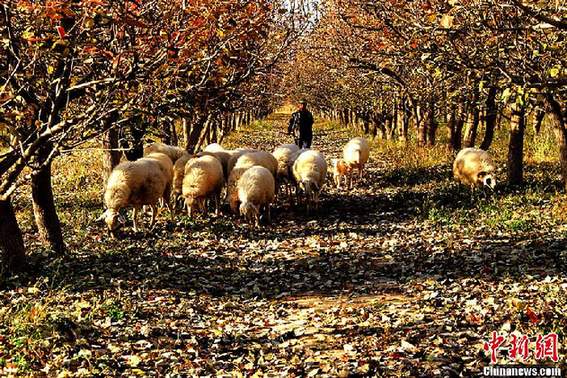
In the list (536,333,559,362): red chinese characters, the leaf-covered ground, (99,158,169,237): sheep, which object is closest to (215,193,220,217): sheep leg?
the leaf-covered ground

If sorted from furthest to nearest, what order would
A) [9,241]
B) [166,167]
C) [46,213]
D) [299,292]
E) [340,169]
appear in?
1. [340,169]
2. [166,167]
3. [46,213]
4. [299,292]
5. [9,241]

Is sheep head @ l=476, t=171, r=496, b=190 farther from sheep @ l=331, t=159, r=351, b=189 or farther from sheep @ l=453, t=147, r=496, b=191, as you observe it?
sheep @ l=331, t=159, r=351, b=189

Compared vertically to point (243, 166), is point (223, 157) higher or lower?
higher

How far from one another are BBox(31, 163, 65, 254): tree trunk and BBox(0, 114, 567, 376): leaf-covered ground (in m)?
0.33

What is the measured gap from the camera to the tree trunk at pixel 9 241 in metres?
9.92

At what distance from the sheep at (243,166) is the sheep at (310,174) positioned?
82 cm

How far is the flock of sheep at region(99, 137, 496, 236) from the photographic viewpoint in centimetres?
1445

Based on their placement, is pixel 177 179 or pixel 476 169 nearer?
pixel 476 169

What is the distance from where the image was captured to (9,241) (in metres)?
9.94

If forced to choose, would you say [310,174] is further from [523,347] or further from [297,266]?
[523,347]

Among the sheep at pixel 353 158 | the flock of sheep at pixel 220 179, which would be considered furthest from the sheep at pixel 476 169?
the sheep at pixel 353 158

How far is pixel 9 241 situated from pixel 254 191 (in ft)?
22.9

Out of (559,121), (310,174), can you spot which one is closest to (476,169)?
(559,121)

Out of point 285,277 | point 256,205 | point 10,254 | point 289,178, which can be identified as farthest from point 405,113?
point 10,254
